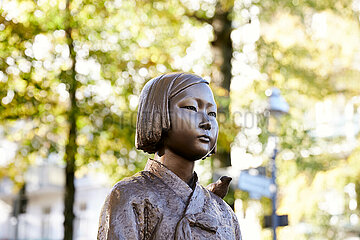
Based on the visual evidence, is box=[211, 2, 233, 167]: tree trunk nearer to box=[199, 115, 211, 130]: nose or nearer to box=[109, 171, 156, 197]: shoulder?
box=[199, 115, 211, 130]: nose

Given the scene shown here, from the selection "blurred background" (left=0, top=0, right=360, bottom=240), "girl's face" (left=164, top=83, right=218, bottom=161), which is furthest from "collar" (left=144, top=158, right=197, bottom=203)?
"blurred background" (left=0, top=0, right=360, bottom=240)

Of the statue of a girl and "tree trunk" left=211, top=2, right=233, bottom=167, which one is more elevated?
"tree trunk" left=211, top=2, right=233, bottom=167

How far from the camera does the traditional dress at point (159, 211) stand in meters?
2.58

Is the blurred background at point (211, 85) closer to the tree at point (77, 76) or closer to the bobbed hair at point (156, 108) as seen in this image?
the tree at point (77, 76)

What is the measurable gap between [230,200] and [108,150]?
2509mm

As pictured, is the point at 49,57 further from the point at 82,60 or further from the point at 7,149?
the point at 7,149

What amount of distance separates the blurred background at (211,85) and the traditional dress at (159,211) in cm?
565

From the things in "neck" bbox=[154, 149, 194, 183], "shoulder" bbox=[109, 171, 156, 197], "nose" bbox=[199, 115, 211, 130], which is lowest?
"shoulder" bbox=[109, 171, 156, 197]

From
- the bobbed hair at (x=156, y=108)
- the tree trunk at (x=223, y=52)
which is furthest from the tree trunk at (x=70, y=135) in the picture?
the bobbed hair at (x=156, y=108)

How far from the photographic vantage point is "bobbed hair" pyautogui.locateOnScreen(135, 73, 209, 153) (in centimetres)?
282

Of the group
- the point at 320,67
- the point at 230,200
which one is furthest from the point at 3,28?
the point at 320,67

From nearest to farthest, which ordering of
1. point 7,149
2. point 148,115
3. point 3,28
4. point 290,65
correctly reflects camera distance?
point 148,115
point 3,28
point 290,65
point 7,149

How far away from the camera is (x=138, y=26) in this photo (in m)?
11.4

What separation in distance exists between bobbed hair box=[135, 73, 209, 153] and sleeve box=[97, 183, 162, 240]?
29cm
